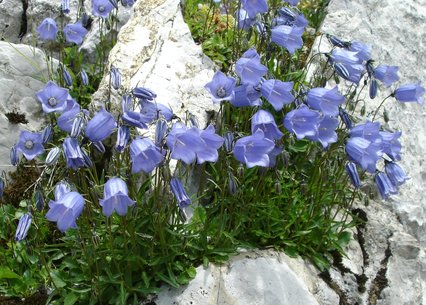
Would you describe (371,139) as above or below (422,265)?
above

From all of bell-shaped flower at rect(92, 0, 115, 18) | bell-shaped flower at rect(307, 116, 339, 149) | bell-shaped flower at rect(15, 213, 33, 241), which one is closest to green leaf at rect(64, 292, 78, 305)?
bell-shaped flower at rect(15, 213, 33, 241)

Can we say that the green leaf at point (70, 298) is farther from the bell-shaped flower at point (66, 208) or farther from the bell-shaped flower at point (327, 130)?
the bell-shaped flower at point (327, 130)

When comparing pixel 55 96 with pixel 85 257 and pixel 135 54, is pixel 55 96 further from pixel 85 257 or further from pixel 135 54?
pixel 135 54

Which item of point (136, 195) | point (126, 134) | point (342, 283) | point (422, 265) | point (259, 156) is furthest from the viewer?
point (422, 265)

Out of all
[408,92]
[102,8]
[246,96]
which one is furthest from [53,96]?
[408,92]

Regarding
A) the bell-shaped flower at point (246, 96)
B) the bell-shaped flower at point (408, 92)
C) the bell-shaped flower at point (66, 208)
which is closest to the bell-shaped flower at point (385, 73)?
the bell-shaped flower at point (408, 92)

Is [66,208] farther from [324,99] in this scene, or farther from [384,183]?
[384,183]

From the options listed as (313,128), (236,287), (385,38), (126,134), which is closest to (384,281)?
(236,287)
